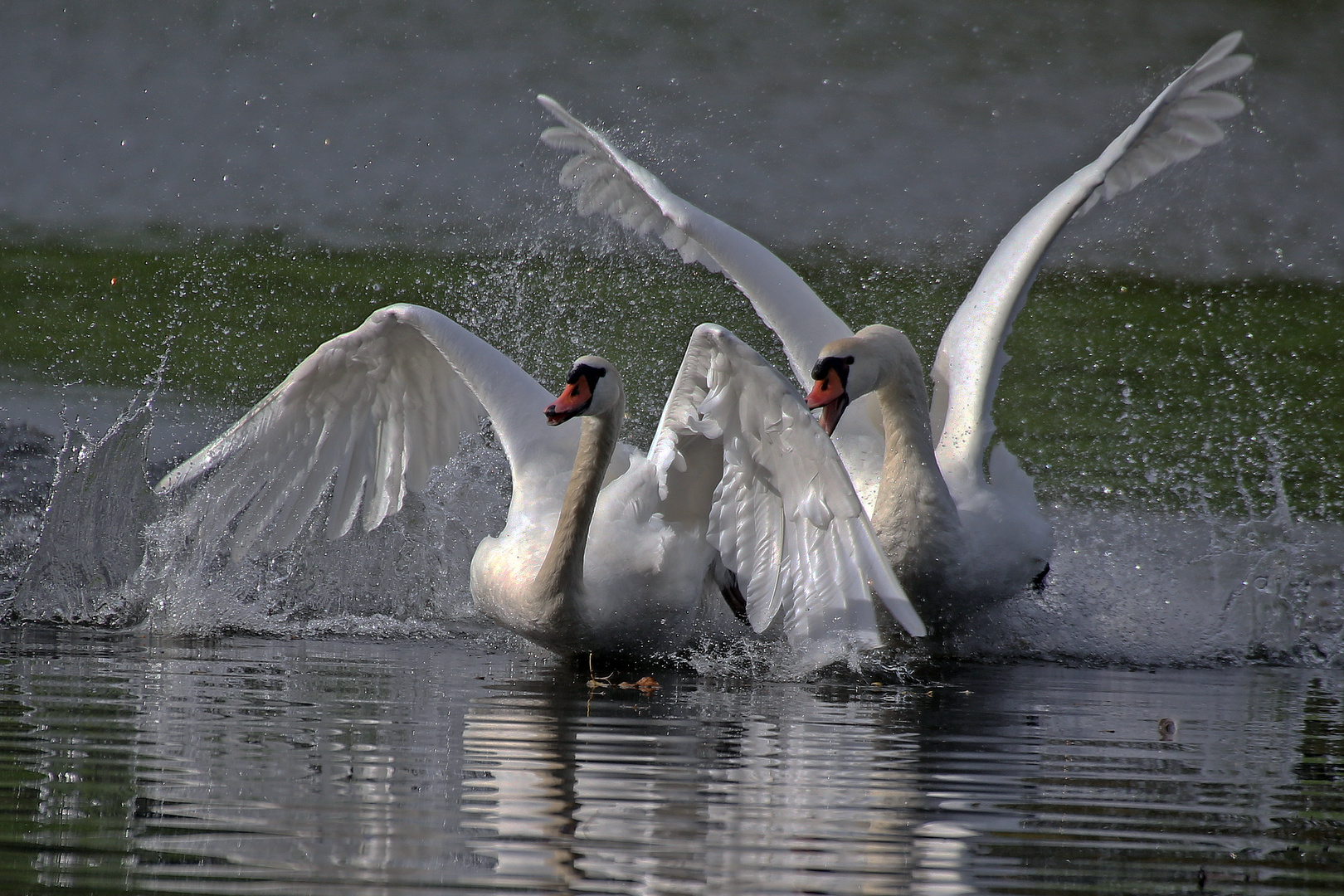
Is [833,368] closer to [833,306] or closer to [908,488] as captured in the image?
[908,488]

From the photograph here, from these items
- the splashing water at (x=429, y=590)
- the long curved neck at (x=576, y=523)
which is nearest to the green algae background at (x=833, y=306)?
the splashing water at (x=429, y=590)

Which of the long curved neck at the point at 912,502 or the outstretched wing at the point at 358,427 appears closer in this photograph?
the long curved neck at the point at 912,502

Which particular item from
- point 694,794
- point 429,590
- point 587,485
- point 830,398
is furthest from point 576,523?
point 694,794

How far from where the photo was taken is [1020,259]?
7301mm

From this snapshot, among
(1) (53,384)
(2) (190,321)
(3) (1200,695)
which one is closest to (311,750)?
(3) (1200,695)

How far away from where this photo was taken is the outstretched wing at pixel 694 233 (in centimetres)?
783

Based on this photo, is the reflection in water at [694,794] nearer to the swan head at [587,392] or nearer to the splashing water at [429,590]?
the splashing water at [429,590]

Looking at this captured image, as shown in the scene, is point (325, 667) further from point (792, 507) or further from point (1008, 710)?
point (1008, 710)

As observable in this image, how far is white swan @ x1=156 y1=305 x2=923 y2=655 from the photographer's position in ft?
16.9

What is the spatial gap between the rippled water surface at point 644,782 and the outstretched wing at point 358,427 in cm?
186

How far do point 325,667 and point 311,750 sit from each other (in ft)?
5.59

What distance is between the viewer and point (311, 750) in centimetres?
379

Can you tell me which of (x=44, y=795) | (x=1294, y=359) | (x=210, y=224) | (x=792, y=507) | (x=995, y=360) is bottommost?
(x=44, y=795)

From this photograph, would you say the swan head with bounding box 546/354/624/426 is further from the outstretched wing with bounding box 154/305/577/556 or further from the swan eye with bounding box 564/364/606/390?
the outstretched wing with bounding box 154/305/577/556
